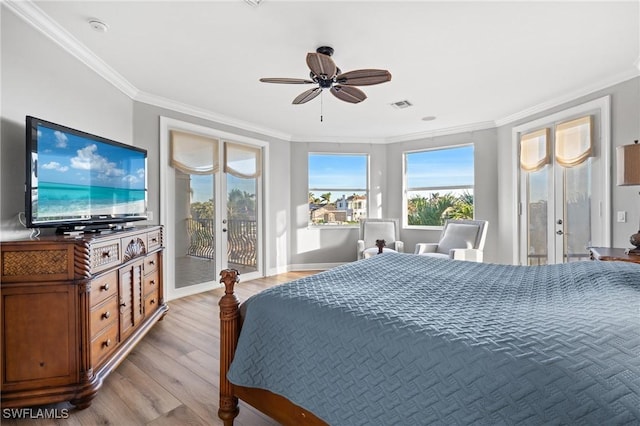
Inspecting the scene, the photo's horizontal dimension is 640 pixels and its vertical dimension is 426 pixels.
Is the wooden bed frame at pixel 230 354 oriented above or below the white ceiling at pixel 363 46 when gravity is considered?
below

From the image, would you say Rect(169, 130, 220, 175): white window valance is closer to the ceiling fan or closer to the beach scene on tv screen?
the beach scene on tv screen

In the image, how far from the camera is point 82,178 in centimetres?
238

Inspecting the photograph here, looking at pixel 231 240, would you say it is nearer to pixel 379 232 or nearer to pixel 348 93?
pixel 379 232

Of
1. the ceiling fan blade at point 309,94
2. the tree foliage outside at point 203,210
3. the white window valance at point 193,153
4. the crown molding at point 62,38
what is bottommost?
the tree foliage outside at point 203,210

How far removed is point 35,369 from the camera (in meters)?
1.81

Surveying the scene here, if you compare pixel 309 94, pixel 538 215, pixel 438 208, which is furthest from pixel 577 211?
pixel 309 94

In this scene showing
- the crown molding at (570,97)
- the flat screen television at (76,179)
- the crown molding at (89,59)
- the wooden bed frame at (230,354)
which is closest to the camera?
the wooden bed frame at (230,354)

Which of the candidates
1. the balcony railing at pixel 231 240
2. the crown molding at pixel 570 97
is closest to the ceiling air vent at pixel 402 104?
the crown molding at pixel 570 97

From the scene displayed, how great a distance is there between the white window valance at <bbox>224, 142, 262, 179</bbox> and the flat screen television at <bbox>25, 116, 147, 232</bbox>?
1611 millimetres

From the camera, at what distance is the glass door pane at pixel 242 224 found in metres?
4.77

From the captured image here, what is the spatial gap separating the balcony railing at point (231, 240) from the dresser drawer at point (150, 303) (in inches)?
46.9

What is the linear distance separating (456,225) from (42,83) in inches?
192

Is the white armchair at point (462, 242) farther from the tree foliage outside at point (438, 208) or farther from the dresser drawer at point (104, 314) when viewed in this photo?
the dresser drawer at point (104, 314)

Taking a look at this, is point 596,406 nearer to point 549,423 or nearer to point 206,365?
point 549,423
